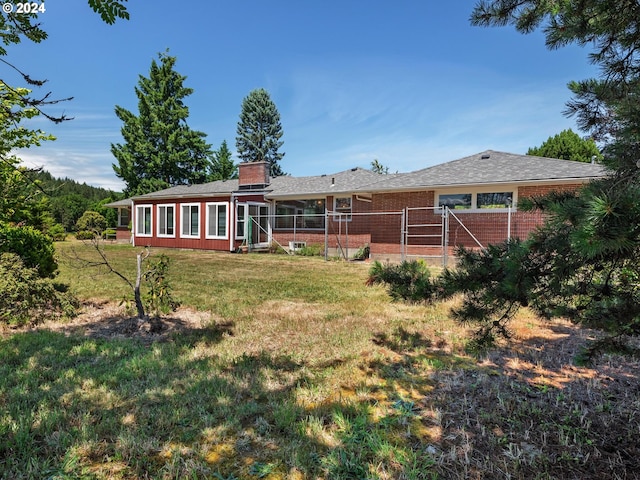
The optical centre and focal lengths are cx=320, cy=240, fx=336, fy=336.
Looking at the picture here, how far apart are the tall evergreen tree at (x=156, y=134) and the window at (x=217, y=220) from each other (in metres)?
14.6

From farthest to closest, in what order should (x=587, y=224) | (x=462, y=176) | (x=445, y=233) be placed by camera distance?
(x=462, y=176) < (x=445, y=233) < (x=587, y=224)

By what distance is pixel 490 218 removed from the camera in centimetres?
1305

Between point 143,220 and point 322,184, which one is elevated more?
point 322,184

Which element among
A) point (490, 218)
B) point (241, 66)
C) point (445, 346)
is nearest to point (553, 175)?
point (490, 218)

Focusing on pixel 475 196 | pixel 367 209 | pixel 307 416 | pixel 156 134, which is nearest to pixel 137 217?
pixel 156 134

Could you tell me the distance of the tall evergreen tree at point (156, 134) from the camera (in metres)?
29.7

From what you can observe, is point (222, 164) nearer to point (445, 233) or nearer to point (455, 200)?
point (455, 200)

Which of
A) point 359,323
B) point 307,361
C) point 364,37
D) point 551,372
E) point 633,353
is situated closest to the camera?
point 633,353

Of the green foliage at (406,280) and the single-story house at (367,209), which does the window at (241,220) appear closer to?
the single-story house at (367,209)

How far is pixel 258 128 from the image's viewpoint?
42375mm

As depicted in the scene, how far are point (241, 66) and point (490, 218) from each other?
12.2m

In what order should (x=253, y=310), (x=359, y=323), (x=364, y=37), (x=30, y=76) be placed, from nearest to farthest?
(x=30, y=76)
(x=359, y=323)
(x=253, y=310)
(x=364, y=37)

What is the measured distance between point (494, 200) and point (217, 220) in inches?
533

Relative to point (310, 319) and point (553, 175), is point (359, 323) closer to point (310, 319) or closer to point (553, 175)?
point (310, 319)
